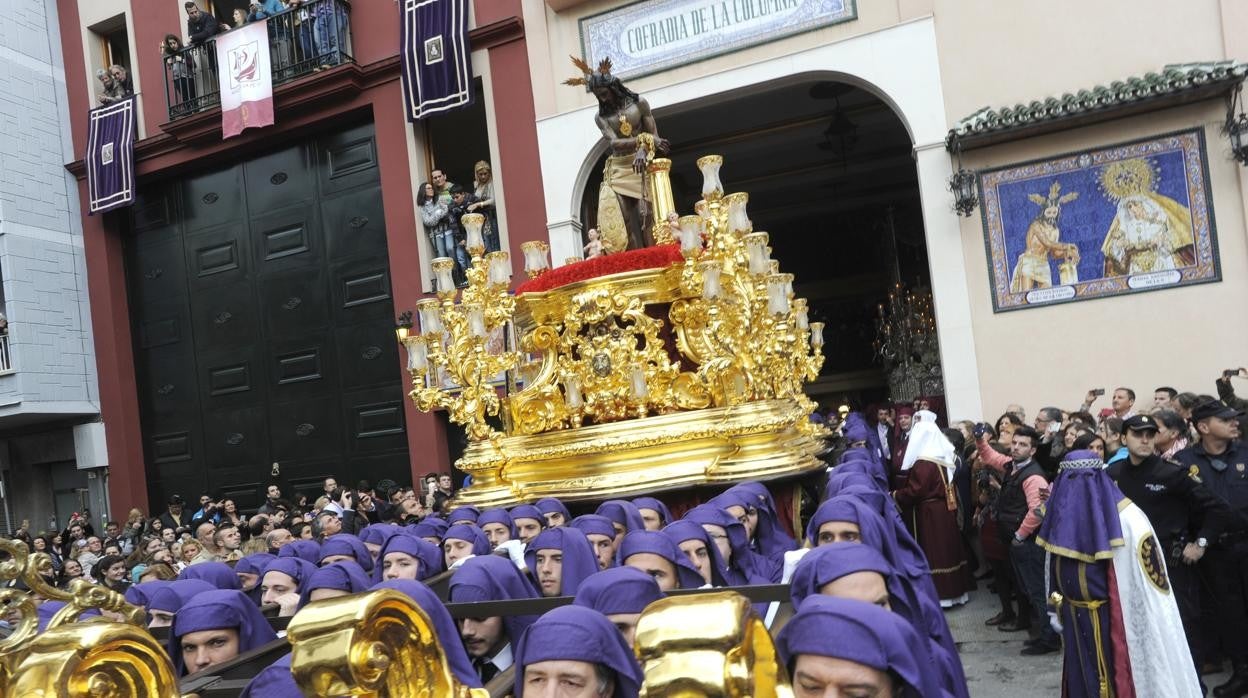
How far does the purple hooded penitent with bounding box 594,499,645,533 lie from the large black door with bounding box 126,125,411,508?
367 inches

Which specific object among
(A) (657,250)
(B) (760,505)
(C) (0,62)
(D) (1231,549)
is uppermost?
(C) (0,62)

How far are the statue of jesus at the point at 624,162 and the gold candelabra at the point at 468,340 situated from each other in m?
1.24

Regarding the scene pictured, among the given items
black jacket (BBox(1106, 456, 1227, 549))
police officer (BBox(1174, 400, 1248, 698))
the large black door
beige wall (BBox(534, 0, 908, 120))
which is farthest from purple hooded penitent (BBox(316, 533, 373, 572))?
the large black door

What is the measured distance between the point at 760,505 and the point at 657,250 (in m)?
2.50

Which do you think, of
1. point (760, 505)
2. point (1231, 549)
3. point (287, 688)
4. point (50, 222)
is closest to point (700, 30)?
point (760, 505)

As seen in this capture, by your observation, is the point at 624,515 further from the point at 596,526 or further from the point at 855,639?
the point at 855,639

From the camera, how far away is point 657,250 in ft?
25.1

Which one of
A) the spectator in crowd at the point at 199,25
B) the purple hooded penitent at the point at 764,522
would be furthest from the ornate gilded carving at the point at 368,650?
the spectator in crowd at the point at 199,25

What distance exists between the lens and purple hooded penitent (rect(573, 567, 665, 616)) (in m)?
3.31

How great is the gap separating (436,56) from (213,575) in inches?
377

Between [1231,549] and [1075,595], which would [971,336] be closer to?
[1231,549]

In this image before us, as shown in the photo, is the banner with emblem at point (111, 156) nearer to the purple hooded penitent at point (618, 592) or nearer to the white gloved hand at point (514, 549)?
the white gloved hand at point (514, 549)

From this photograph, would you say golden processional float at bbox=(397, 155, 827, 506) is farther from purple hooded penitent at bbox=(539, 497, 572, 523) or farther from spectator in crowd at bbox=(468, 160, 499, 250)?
spectator in crowd at bbox=(468, 160, 499, 250)

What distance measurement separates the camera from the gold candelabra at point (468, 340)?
7.51 meters
